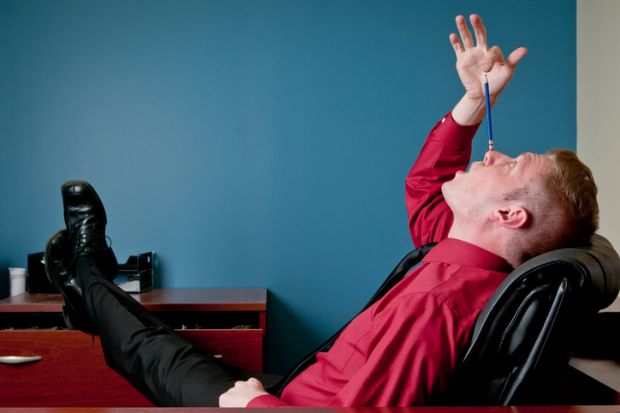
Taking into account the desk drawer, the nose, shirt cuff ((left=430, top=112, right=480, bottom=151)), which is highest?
shirt cuff ((left=430, top=112, right=480, bottom=151))

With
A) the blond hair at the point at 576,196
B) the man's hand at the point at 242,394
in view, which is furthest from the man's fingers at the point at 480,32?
the man's hand at the point at 242,394

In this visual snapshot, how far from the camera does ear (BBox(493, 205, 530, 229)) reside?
1.24m

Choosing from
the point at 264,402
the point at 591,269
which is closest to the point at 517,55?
the point at 591,269

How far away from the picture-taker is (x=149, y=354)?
62.2 inches

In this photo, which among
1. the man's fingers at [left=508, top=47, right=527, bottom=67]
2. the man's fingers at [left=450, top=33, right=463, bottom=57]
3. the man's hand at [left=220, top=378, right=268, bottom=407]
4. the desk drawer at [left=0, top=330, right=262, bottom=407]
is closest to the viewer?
the man's hand at [left=220, top=378, right=268, bottom=407]

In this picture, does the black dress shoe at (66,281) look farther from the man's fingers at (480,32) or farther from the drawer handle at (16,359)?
the man's fingers at (480,32)

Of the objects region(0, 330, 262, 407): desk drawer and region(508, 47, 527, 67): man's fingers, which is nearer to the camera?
region(508, 47, 527, 67): man's fingers

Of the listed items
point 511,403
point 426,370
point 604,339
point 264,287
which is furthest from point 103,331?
point 604,339

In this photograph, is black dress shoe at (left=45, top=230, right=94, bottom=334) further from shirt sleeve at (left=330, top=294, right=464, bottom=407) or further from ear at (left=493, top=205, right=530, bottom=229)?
ear at (left=493, top=205, right=530, bottom=229)

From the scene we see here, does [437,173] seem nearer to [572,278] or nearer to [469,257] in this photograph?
[469,257]

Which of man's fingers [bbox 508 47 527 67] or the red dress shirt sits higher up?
man's fingers [bbox 508 47 527 67]

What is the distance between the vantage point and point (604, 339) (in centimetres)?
144

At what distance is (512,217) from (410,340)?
1.40 ft

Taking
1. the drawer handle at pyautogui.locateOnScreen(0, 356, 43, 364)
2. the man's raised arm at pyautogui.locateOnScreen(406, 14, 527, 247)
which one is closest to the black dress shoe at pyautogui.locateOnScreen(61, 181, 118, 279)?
the drawer handle at pyautogui.locateOnScreen(0, 356, 43, 364)
